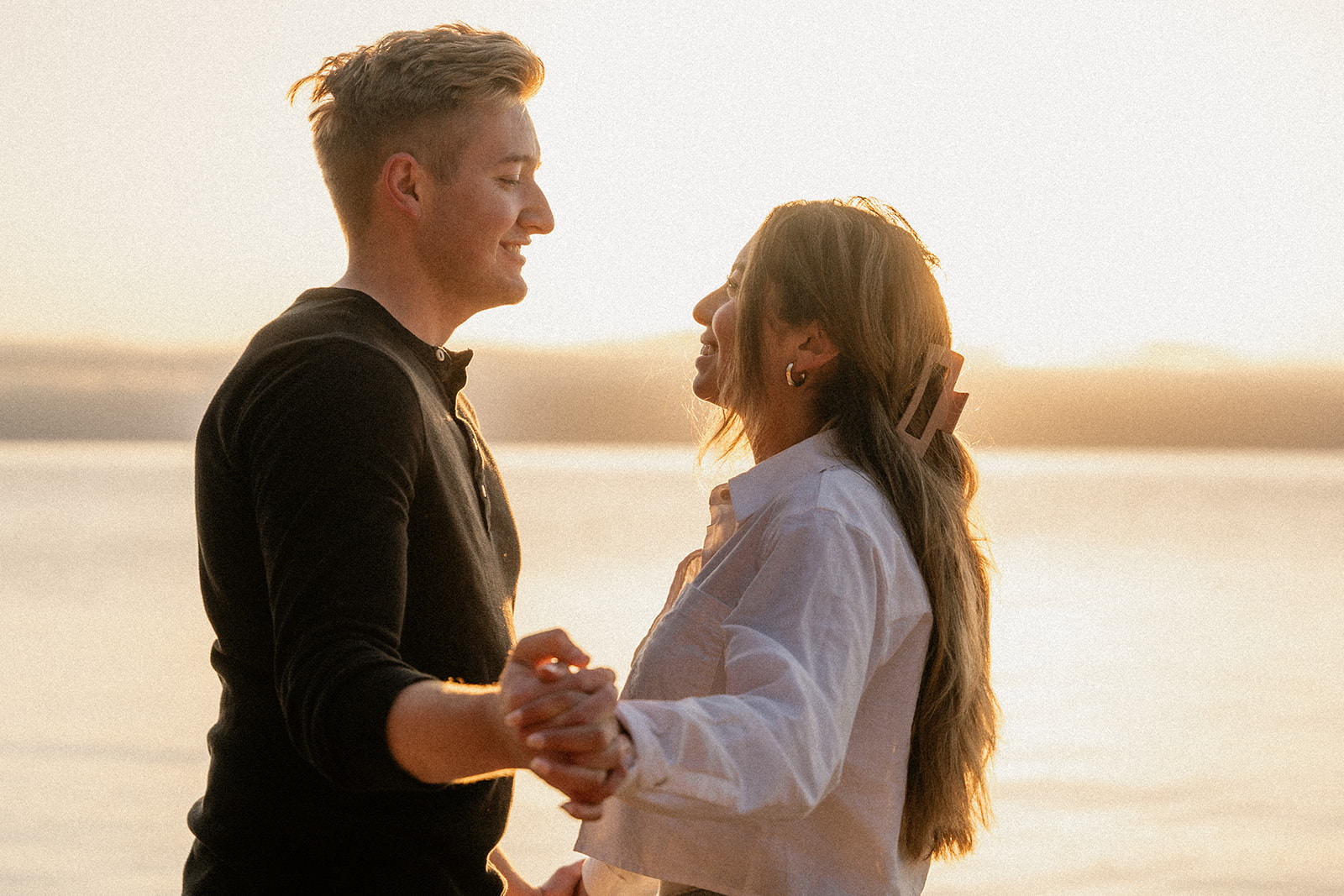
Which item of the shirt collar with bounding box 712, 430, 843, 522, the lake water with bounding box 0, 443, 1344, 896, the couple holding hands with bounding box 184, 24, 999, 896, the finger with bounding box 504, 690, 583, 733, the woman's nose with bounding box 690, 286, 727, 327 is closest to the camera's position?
the finger with bounding box 504, 690, 583, 733

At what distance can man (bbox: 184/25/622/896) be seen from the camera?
1.40 m

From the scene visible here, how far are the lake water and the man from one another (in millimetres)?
730

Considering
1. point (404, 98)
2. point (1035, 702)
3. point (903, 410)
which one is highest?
point (404, 98)

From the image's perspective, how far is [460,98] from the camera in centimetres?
210

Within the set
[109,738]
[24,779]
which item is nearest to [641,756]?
[24,779]

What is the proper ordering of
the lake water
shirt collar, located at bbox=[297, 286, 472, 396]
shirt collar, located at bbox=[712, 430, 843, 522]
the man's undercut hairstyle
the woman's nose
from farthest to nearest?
the lake water → the woman's nose → the man's undercut hairstyle → shirt collar, located at bbox=[297, 286, 472, 396] → shirt collar, located at bbox=[712, 430, 843, 522]

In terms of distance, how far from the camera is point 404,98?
2.09 meters

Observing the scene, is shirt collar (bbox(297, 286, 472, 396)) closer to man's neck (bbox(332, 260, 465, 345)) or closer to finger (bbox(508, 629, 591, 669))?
man's neck (bbox(332, 260, 465, 345))

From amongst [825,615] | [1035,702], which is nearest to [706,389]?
[825,615]

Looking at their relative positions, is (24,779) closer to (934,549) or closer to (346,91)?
(346,91)

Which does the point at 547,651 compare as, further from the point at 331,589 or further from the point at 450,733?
the point at 331,589

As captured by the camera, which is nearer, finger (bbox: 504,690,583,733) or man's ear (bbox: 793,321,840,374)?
finger (bbox: 504,690,583,733)

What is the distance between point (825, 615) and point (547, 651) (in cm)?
40

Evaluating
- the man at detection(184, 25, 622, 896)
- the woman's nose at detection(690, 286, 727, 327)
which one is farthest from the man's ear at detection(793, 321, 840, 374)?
the man at detection(184, 25, 622, 896)
